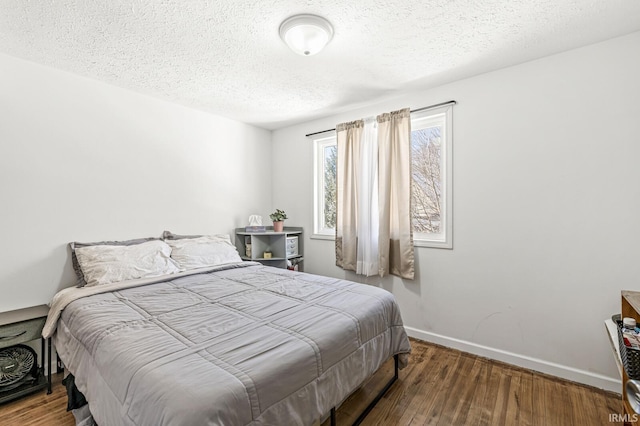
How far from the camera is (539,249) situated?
7.58 feet

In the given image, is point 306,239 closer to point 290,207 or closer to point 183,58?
point 290,207

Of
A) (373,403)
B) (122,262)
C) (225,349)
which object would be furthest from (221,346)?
(122,262)

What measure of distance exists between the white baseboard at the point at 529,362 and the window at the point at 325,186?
1592 millimetres

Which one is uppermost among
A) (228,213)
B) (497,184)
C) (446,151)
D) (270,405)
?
(446,151)

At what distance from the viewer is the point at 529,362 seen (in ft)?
7.66

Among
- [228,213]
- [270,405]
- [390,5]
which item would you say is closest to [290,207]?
[228,213]

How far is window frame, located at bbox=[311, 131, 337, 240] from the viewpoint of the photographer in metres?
3.78

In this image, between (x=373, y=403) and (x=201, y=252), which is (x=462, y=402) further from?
(x=201, y=252)

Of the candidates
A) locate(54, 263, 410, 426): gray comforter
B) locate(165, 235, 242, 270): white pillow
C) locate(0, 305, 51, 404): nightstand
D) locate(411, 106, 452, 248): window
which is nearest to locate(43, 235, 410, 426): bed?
locate(54, 263, 410, 426): gray comforter

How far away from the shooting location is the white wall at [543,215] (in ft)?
6.68

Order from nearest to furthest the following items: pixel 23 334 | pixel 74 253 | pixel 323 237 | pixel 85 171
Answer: pixel 23 334, pixel 74 253, pixel 85 171, pixel 323 237

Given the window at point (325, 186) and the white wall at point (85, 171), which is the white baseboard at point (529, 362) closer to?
the window at point (325, 186)

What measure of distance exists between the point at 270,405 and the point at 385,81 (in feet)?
8.62

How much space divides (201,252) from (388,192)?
6.54 ft
